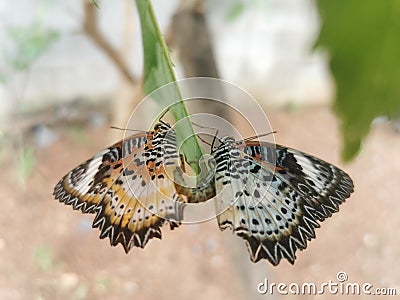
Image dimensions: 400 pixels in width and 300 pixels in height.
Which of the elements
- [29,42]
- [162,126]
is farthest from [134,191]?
[29,42]

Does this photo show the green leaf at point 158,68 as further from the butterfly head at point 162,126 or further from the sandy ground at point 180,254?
the sandy ground at point 180,254

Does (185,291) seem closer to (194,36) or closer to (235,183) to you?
(194,36)

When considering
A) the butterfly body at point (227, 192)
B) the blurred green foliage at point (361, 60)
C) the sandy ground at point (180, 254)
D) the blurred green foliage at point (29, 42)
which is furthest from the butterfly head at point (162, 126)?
the blurred green foliage at point (29, 42)

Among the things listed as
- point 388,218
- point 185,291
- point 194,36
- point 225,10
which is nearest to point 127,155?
point 194,36

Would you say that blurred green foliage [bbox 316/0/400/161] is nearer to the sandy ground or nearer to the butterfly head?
the butterfly head

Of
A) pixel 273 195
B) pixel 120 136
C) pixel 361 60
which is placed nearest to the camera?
pixel 361 60

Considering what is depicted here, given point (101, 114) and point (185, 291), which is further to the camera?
point (101, 114)

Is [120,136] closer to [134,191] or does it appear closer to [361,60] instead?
[134,191]
